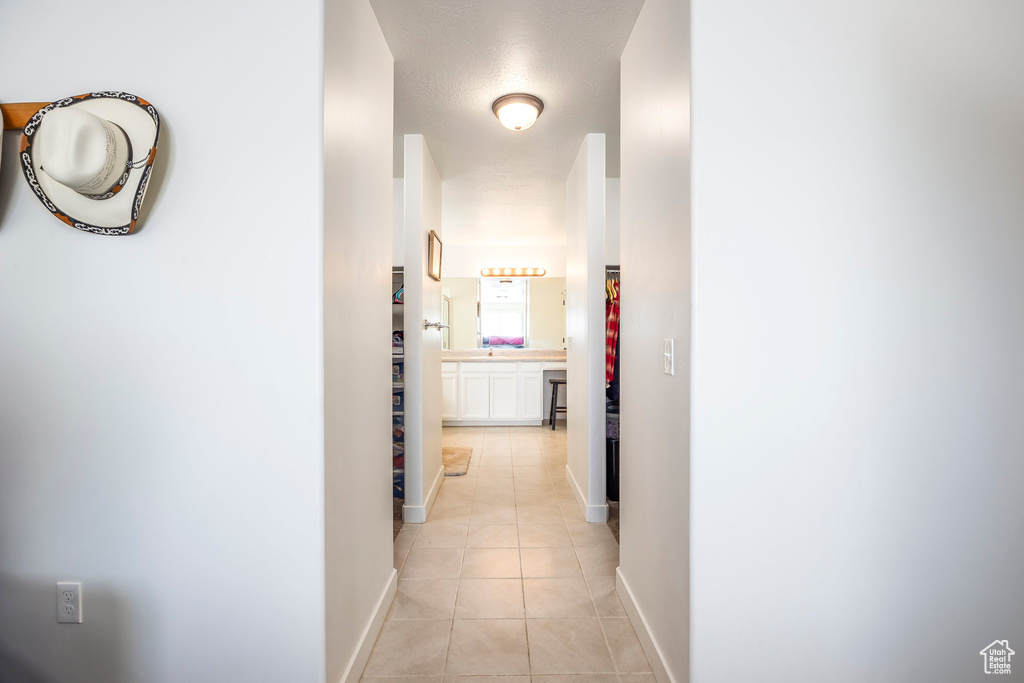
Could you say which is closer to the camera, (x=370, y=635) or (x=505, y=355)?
(x=370, y=635)

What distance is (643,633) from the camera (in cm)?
169

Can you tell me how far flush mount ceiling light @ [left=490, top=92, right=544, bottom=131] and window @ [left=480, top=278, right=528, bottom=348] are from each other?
12.5 feet

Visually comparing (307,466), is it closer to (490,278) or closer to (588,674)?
(588,674)

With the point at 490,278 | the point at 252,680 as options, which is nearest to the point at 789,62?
the point at 252,680

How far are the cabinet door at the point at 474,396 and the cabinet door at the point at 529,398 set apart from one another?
0.40 m

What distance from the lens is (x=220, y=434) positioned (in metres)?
1.31

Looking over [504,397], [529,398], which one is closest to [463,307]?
[504,397]

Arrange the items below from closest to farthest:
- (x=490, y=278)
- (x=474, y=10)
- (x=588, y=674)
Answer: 1. (x=588, y=674)
2. (x=474, y=10)
3. (x=490, y=278)

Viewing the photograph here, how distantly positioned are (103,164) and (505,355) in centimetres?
492

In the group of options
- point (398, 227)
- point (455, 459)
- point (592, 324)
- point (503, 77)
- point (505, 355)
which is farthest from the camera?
point (505, 355)

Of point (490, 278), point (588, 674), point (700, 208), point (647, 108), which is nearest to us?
point (700, 208)

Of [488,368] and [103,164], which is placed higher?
[103,164]

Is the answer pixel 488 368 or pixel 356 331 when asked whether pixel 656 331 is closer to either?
pixel 356 331

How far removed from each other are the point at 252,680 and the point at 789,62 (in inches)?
84.9
